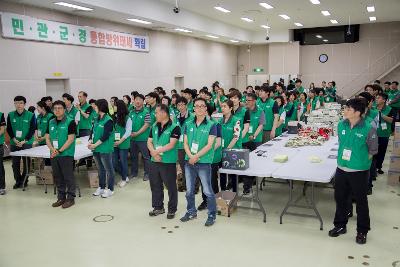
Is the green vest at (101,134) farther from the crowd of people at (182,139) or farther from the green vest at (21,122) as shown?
the green vest at (21,122)

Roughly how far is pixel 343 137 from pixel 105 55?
8.82 m

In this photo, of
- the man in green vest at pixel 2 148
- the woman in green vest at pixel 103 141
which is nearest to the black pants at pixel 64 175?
the woman in green vest at pixel 103 141

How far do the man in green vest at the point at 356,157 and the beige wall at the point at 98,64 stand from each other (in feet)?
25.2

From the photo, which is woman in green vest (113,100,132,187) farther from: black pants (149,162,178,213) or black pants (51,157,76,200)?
black pants (149,162,178,213)

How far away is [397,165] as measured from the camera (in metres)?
6.16

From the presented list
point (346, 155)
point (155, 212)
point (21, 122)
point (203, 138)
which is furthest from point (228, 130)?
point (21, 122)

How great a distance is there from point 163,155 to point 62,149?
1.65 meters

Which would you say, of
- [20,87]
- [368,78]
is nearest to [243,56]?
[368,78]

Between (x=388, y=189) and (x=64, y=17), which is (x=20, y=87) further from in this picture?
(x=388, y=189)

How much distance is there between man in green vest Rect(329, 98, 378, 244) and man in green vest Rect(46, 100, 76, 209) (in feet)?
12.3

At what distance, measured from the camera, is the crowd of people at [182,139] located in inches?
158

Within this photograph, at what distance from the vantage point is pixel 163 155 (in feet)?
15.3

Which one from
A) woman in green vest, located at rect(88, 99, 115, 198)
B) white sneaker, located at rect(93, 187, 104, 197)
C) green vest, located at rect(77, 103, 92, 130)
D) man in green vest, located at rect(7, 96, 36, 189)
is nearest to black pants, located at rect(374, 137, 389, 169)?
woman in green vest, located at rect(88, 99, 115, 198)

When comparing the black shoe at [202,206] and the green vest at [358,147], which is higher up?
the green vest at [358,147]
